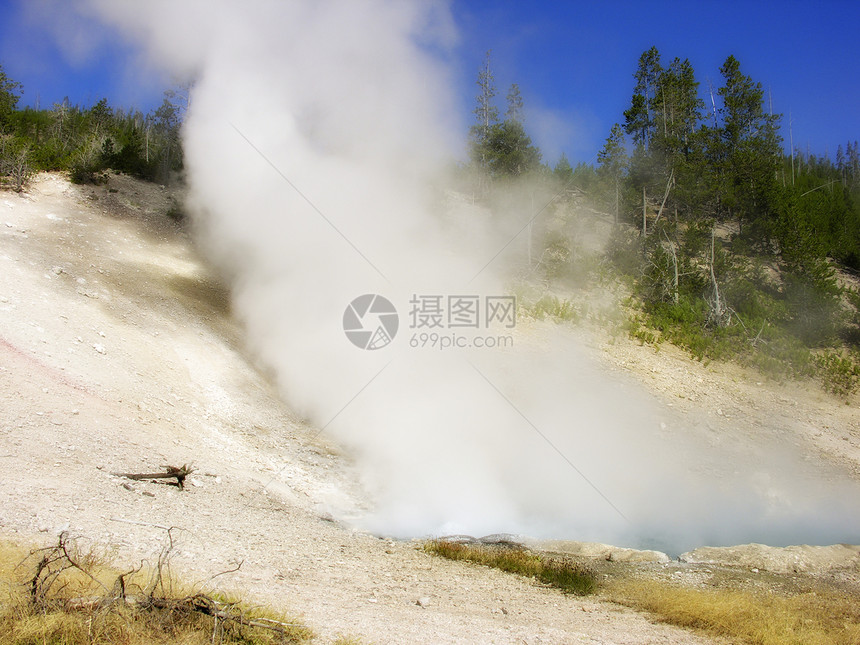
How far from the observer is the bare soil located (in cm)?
504

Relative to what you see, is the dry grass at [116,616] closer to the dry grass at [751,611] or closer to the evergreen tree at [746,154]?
the dry grass at [751,611]

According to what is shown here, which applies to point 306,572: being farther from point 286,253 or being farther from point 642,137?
point 642,137

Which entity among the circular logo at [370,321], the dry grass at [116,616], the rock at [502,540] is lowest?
the rock at [502,540]

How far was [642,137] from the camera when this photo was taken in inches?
1145

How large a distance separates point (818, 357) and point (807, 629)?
1563 cm

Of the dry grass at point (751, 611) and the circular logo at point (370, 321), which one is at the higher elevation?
the circular logo at point (370, 321)

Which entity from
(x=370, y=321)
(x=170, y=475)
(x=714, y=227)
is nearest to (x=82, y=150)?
(x=370, y=321)

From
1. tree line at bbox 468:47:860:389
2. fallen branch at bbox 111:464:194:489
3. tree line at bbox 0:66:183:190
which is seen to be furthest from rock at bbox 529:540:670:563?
tree line at bbox 0:66:183:190

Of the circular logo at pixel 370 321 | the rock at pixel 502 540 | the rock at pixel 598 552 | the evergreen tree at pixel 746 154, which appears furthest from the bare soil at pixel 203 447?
the evergreen tree at pixel 746 154

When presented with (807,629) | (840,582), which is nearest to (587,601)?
(807,629)

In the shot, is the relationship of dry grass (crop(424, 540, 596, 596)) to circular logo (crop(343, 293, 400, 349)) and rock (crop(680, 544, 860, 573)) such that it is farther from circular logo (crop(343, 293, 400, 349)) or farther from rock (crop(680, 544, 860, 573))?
circular logo (crop(343, 293, 400, 349))

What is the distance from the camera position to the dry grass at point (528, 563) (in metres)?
6.25

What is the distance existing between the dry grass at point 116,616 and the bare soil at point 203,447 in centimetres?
64

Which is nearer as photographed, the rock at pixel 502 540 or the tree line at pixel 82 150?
the rock at pixel 502 540
